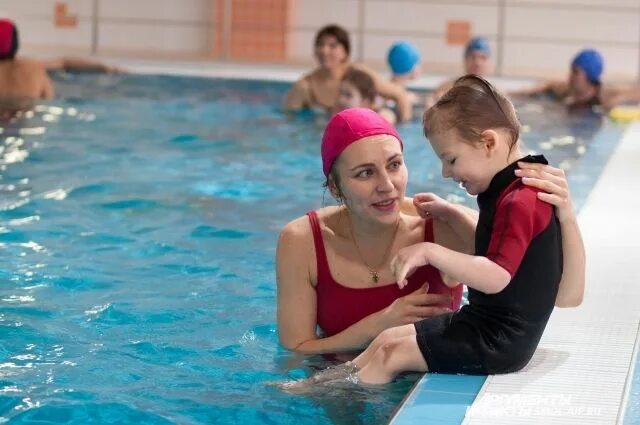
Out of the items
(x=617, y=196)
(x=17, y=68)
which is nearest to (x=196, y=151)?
(x=17, y=68)

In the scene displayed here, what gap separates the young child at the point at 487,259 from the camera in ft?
10.9


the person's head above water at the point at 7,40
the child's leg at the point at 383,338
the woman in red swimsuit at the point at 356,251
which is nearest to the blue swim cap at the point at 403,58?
the person's head above water at the point at 7,40

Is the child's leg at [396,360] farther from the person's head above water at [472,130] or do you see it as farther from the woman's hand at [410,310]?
the person's head above water at [472,130]

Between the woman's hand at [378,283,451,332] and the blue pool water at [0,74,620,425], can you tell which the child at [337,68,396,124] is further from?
the woman's hand at [378,283,451,332]

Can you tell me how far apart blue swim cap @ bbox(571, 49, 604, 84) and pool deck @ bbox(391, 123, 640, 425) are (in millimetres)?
6750

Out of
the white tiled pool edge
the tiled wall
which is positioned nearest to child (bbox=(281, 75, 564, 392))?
the white tiled pool edge

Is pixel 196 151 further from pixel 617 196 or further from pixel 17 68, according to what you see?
pixel 617 196

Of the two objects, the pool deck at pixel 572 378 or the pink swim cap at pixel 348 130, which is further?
the pink swim cap at pixel 348 130

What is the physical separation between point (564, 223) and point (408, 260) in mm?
534

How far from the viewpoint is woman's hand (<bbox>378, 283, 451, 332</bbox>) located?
3844mm

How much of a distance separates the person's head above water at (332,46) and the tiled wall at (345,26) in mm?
4273

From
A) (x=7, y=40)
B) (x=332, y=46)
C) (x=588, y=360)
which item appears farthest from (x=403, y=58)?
(x=588, y=360)

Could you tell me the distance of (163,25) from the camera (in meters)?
Answer: 16.3

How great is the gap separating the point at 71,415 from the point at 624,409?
1.71 m
